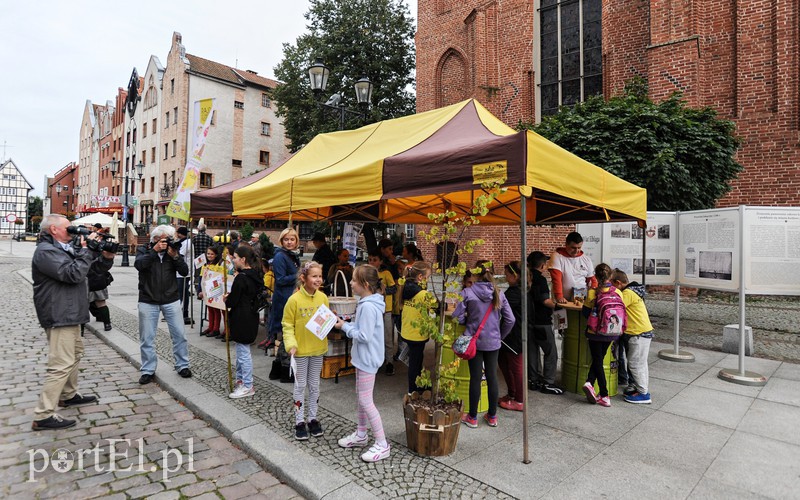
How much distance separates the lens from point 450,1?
61.0 ft

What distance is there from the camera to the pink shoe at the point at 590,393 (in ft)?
15.5

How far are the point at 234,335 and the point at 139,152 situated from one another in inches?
1913

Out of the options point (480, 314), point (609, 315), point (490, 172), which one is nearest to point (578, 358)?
point (609, 315)

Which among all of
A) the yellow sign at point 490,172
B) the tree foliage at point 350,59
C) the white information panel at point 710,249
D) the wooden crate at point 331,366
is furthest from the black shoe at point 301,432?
the tree foliage at point 350,59

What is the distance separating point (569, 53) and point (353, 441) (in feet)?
56.0

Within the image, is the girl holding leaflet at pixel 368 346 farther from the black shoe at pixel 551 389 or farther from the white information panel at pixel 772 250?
the white information panel at pixel 772 250

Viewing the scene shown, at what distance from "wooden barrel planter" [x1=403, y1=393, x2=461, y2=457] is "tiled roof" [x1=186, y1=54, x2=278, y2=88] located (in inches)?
1549

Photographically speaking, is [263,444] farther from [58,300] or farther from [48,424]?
[58,300]

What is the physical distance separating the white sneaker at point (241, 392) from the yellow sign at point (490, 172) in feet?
11.5

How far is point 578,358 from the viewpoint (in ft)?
16.6

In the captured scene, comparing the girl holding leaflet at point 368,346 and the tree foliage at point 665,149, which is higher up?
the tree foliage at point 665,149

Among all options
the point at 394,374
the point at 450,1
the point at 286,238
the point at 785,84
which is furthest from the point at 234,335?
the point at 450,1

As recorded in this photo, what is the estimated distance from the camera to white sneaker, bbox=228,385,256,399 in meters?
4.79

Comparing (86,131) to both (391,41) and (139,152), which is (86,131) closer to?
(139,152)
